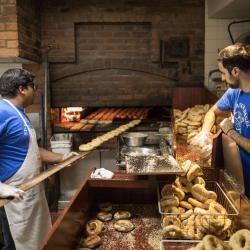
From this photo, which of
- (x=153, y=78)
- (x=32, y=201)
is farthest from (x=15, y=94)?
(x=153, y=78)

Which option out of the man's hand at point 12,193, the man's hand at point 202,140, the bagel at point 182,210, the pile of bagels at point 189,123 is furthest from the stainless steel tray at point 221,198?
the pile of bagels at point 189,123

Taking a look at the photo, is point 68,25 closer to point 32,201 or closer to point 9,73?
point 9,73

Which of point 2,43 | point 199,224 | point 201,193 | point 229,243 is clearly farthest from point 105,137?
point 229,243

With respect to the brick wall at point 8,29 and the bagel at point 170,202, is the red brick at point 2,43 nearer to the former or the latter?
the brick wall at point 8,29

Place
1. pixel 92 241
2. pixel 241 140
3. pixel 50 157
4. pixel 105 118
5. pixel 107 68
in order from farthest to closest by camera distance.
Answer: pixel 105 118 < pixel 107 68 < pixel 50 157 < pixel 241 140 < pixel 92 241

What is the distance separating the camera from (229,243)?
4.47ft

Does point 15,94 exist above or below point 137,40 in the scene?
below

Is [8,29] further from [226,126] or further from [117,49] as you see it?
[226,126]

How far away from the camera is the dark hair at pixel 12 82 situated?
2785 millimetres

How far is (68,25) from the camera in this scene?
5191 millimetres

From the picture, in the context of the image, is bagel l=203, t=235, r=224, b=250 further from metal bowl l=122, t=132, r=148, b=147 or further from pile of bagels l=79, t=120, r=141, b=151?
pile of bagels l=79, t=120, r=141, b=151

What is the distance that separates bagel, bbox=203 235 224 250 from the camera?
1286mm

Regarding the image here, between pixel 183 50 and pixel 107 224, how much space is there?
12.3 feet

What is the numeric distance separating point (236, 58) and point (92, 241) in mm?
1571
